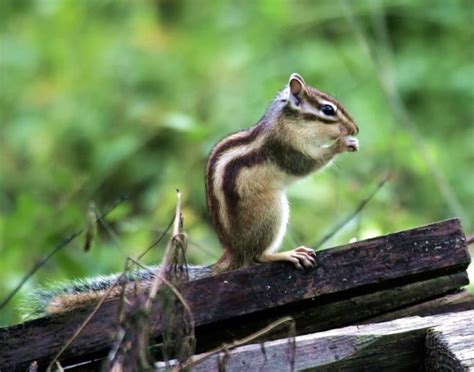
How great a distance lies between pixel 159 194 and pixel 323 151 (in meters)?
2.53

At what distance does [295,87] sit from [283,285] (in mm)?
1159

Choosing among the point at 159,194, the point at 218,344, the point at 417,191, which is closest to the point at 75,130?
the point at 159,194

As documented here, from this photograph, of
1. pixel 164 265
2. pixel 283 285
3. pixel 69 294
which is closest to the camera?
pixel 164 265

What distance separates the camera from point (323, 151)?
13.0 feet

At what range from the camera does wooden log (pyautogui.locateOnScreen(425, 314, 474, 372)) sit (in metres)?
2.62

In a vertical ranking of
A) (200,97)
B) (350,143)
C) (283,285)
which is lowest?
(283,285)

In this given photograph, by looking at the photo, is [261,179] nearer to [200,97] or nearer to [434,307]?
[434,307]

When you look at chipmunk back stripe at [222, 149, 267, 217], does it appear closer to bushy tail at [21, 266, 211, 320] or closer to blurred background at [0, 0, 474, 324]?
bushy tail at [21, 266, 211, 320]

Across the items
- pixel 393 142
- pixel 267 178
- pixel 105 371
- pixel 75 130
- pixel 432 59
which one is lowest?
pixel 105 371

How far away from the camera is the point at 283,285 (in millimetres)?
2865

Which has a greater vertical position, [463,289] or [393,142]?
[393,142]

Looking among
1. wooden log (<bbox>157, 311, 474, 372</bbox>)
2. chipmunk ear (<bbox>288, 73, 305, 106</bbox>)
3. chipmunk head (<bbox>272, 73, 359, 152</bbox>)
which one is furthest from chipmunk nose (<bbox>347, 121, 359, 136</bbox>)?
wooden log (<bbox>157, 311, 474, 372</bbox>)

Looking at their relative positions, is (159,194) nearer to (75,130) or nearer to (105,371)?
(75,130)

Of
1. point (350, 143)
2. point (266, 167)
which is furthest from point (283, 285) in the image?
point (350, 143)
